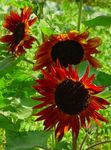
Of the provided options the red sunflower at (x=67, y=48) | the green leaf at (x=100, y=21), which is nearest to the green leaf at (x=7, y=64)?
the red sunflower at (x=67, y=48)

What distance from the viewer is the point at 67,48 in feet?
4.79

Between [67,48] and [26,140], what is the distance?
0.27m

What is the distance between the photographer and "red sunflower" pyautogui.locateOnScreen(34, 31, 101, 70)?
4.77 ft

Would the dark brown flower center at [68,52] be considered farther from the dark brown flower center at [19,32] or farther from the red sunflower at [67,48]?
the dark brown flower center at [19,32]

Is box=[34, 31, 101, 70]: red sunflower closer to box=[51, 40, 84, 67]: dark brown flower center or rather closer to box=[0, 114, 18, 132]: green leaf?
box=[51, 40, 84, 67]: dark brown flower center

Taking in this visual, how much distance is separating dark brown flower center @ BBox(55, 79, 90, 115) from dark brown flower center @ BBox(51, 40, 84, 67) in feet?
0.47

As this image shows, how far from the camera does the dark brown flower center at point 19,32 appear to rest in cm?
157

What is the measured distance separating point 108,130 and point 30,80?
1.27 m

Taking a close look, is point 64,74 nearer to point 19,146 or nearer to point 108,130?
point 19,146

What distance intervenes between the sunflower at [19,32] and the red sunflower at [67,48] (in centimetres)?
7

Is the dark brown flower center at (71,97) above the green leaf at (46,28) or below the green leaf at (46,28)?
below

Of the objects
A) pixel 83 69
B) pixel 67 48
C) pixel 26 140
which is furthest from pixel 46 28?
pixel 26 140

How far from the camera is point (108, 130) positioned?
2695mm

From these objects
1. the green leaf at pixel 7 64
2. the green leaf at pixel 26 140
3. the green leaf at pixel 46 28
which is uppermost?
the green leaf at pixel 46 28
